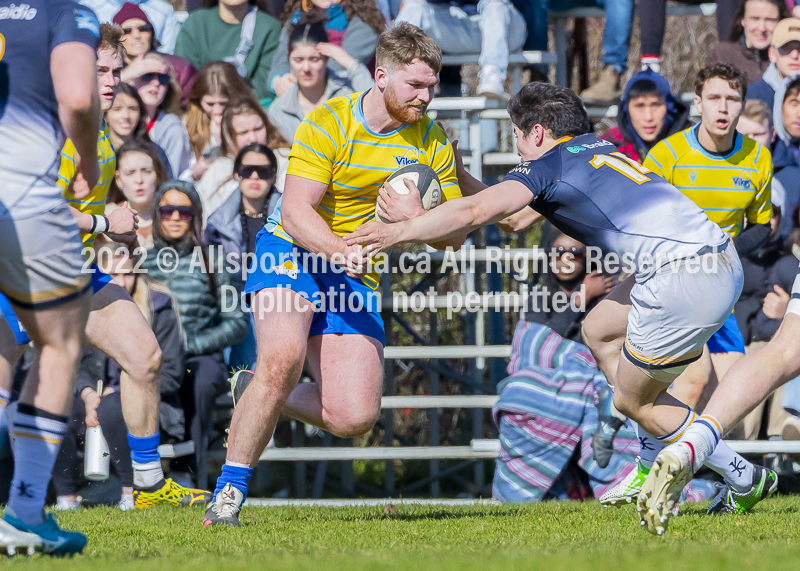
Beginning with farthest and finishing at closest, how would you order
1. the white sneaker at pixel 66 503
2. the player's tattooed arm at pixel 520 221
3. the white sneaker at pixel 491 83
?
the white sneaker at pixel 491 83 → the white sneaker at pixel 66 503 → the player's tattooed arm at pixel 520 221

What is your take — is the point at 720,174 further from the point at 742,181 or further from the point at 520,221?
the point at 520,221

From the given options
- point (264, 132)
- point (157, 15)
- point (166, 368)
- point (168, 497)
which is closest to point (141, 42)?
point (157, 15)

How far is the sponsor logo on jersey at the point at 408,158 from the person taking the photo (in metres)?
5.75

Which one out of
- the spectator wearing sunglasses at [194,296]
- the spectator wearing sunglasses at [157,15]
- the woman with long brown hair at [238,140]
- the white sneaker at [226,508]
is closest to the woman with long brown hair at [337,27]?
the woman with long brown hair at [238,140]

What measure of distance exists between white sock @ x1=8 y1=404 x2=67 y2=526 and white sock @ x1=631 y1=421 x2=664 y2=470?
311 centimetres

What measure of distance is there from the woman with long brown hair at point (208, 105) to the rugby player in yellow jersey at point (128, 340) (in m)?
2.17

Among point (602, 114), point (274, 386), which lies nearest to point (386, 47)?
point (274, 386)

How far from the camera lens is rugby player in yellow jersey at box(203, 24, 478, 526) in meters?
5.48

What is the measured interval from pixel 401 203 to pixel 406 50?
3.19 feet

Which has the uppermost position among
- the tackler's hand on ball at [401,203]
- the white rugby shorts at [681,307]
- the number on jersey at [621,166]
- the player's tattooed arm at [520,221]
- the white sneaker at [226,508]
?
the number on jersey at [621,166]

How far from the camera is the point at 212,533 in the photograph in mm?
5160

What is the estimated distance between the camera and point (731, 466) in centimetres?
544

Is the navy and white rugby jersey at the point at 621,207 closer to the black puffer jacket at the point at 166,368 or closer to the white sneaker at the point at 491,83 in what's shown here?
the black puffer jacket at the point at 166,368

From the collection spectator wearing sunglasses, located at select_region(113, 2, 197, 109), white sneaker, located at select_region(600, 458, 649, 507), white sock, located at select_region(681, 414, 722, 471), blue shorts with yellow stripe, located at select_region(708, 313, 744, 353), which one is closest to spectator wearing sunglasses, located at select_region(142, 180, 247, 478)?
spectator wearing sunglasses, located at select_region(113, 2, 197, 109)
